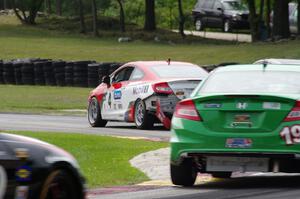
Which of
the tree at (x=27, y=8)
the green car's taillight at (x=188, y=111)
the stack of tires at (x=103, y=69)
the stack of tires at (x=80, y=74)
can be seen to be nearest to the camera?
the green car's taillight at (x=188, y=111)

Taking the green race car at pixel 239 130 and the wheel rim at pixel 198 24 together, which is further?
the wheel rim at pixel 198 24

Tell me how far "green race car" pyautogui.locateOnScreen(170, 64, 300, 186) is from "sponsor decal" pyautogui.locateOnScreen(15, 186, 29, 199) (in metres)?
3.95

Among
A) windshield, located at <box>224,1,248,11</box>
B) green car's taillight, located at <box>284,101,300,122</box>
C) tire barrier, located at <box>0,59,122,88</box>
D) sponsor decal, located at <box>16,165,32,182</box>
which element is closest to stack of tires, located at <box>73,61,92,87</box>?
tire barrier, located at <box>0,59,122,88</box>

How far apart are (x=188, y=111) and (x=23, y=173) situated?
→ 4.18 metres

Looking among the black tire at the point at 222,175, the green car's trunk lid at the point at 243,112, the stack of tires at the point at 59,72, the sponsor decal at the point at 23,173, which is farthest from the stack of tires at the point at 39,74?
the sponsor decal at the point at 23,173

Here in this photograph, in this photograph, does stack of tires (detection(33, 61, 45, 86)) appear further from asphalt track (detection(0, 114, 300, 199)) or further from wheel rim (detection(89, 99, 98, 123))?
asphalt track (detection(0, 114, 300, 199))

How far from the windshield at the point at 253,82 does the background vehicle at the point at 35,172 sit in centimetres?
368

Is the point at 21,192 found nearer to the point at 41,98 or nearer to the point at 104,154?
the point at 104,154

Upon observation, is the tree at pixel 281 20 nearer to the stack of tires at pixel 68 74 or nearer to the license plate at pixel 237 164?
the stack of tires at pixel 68 74

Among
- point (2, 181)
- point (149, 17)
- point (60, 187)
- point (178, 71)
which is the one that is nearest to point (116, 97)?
point (178, 71)

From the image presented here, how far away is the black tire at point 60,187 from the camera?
28.1 feet

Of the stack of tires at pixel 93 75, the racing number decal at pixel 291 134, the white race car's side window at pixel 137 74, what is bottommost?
the stack of tires at pixel 93 75

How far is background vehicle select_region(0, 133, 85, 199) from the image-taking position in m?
8.15

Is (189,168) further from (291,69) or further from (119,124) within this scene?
(119,124)
